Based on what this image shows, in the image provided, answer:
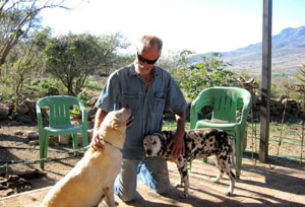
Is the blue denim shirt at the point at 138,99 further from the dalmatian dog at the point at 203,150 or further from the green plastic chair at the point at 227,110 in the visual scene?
the green plastic chair at the point at 227,110

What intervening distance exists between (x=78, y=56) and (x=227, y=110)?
8422 mm

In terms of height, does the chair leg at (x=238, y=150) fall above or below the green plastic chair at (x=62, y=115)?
below

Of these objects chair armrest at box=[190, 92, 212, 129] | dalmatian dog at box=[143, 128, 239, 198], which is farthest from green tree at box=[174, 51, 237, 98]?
dalmatian dog at box=[143, 128, 239, 198]

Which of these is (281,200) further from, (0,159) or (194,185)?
(0,159)

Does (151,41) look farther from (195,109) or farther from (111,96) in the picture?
(195,109)

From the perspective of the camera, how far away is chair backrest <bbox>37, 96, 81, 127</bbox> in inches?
228

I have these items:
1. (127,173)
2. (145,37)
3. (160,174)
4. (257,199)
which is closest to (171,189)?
(160,174)

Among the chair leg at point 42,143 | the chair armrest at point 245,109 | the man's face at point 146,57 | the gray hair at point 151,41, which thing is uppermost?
the gray hair at point 151,41

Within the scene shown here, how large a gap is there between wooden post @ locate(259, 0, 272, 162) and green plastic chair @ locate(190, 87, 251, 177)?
445mm

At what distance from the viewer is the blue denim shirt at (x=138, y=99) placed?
343cm

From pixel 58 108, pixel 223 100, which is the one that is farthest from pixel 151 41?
pixel 58 108

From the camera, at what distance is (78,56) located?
1198cm

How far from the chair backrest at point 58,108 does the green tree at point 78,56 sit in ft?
17.8

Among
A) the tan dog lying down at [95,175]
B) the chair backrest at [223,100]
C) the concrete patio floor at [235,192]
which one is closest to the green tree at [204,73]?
the chair backrest at [223,100]
